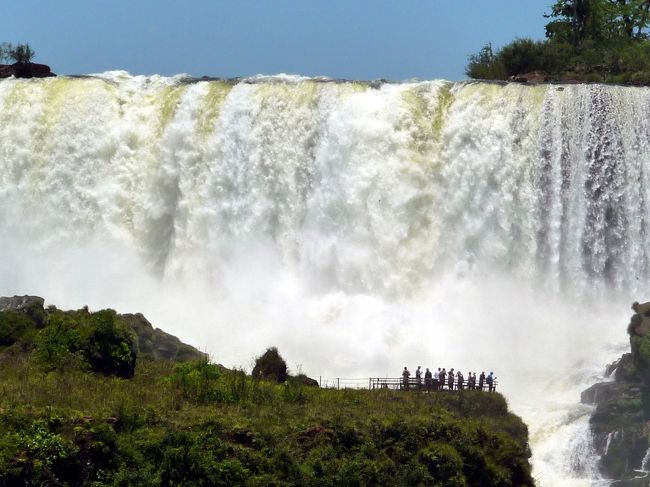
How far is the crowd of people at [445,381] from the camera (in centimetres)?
3791

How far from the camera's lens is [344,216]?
47.4m

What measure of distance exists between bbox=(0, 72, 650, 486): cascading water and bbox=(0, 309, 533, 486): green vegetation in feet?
39.4

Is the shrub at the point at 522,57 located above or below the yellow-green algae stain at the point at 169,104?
above

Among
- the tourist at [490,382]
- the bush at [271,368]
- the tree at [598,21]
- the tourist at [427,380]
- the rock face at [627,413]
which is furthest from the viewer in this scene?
the tree at [598,21]

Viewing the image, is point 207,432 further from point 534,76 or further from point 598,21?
point 598,21

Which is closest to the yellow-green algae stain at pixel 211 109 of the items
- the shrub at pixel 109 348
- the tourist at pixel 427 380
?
the tourist at pixel 427 380

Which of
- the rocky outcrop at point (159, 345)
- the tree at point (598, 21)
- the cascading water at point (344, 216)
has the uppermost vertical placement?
the tree at point (598, 21)

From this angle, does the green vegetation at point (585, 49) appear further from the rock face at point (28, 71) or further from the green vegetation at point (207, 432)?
the green vegetation at point (207, 432)

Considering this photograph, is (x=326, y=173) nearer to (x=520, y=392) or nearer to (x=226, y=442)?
(x=520, y=392)

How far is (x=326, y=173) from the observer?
4791 cm

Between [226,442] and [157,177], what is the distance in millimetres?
25290

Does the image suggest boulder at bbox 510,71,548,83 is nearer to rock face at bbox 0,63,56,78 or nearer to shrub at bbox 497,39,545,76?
shrub at bbox 497,39,545,76

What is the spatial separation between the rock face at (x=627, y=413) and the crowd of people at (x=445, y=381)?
2431mm

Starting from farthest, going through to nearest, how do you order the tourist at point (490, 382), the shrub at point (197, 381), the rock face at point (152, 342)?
the rock face at point (152, 342)
the tourist at point (490, 382)
the shrub at point (197, 381)
